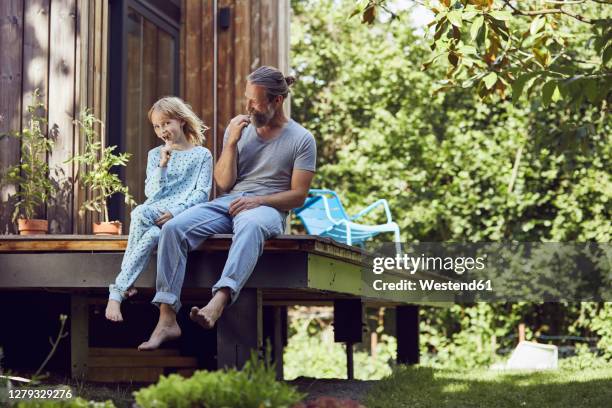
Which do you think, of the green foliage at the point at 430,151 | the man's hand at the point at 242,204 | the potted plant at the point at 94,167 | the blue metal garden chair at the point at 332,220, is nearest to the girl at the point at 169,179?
the man's hand at the point at 242,204

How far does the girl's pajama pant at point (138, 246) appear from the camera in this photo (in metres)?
4.42

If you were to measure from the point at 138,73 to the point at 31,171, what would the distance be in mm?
1892

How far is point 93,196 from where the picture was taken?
18.8 feet

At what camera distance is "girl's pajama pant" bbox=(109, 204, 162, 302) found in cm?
442

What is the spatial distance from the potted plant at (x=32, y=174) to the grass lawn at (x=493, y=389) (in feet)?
6.71

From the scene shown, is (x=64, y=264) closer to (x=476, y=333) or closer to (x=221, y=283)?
(x=221, y=283)

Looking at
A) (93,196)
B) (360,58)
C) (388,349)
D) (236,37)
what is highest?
(360,58)

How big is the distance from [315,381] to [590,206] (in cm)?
653

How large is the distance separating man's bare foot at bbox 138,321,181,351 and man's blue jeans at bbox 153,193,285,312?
10 centimetres

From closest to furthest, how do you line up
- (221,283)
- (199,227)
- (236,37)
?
(221,283)
(199,227)
(236,37)

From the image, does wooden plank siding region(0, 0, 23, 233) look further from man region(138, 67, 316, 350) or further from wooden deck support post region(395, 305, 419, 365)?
wooden deck support post region(395, 305, 419, 365)

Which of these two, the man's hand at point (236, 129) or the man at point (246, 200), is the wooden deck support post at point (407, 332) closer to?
the man at point (246, 200)

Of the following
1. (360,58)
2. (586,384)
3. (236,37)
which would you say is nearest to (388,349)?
(360,58)

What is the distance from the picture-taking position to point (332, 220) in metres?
8.48
